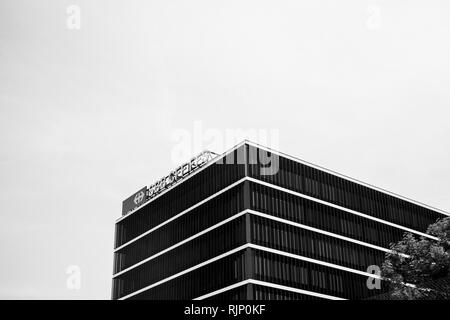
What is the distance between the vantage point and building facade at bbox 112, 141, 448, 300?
249 feet

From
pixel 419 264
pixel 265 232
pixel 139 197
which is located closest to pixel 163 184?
pixel 139 197

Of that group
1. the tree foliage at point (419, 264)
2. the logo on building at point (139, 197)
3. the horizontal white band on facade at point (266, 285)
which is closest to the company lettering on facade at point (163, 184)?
the logo on building at point (139, 197)

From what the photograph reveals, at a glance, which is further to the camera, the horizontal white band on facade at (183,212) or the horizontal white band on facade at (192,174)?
the horizontal white band on facade at (192,174)

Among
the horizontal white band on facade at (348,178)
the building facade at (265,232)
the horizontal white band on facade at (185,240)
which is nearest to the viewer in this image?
the building facade at (265,232)

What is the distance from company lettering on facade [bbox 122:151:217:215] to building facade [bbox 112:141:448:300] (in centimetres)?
192

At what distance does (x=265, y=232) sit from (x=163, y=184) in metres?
28.6

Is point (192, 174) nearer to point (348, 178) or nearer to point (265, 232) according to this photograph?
point (265, 232)

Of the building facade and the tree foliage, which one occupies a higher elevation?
the building facade

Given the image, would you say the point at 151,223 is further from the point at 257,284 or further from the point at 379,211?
the point at 379,211

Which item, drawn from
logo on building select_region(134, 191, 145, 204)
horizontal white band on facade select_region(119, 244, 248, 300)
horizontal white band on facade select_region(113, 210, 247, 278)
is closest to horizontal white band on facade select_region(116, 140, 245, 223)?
logo on building select_region(134, 191, 145, 204)

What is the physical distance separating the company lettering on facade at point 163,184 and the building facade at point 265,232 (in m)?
1.92

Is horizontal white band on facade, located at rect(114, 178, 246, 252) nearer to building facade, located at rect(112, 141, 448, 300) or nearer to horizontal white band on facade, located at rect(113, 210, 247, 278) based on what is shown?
building facade, located at rect(112, 141, 448, 300)

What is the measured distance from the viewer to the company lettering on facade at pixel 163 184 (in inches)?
3625

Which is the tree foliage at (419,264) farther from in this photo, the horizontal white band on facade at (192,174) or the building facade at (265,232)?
the horizontal white band on facade at (192,174)
